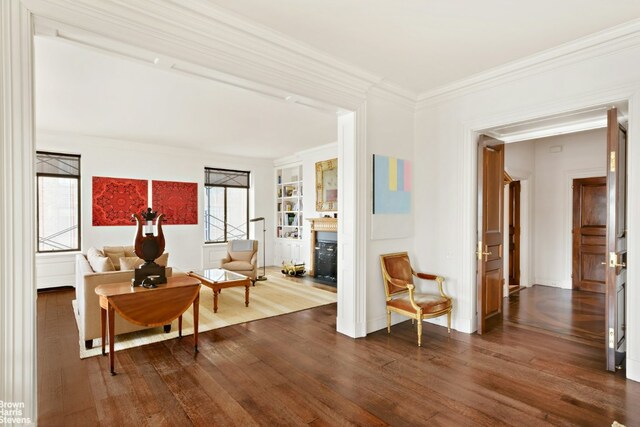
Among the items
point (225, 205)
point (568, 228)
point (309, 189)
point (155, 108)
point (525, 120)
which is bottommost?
point (568, 228)

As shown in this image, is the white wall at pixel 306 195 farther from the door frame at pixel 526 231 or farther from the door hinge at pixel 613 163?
the door hinge at pixel 613 163

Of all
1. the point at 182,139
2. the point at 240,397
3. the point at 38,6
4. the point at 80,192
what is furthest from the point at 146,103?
the point at 240,397

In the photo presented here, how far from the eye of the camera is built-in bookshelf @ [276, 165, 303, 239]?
27.1ft

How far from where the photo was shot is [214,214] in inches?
320

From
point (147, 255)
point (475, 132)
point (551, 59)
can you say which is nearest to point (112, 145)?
point (147, 255)

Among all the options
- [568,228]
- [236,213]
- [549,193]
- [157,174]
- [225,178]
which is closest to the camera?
[568,228]

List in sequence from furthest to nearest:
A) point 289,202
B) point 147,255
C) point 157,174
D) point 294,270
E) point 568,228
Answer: point 289,202 < point 294,270 < point 157,174 < point 568,228 < point 147,255

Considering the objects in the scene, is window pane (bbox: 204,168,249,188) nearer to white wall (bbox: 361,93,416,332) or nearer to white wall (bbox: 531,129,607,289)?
white wall (bbox: 361,93,416,332)

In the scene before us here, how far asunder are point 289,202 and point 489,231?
557 cm

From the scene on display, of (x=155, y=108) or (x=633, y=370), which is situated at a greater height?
(x=155, y=108)

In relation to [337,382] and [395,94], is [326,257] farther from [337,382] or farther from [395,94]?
[337,382]

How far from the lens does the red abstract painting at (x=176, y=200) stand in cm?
712

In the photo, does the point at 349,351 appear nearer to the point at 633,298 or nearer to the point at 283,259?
the point at 633,298

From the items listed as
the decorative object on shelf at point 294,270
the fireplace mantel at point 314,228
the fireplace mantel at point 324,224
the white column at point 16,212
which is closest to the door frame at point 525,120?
the fireplace mantel at point 324,224
